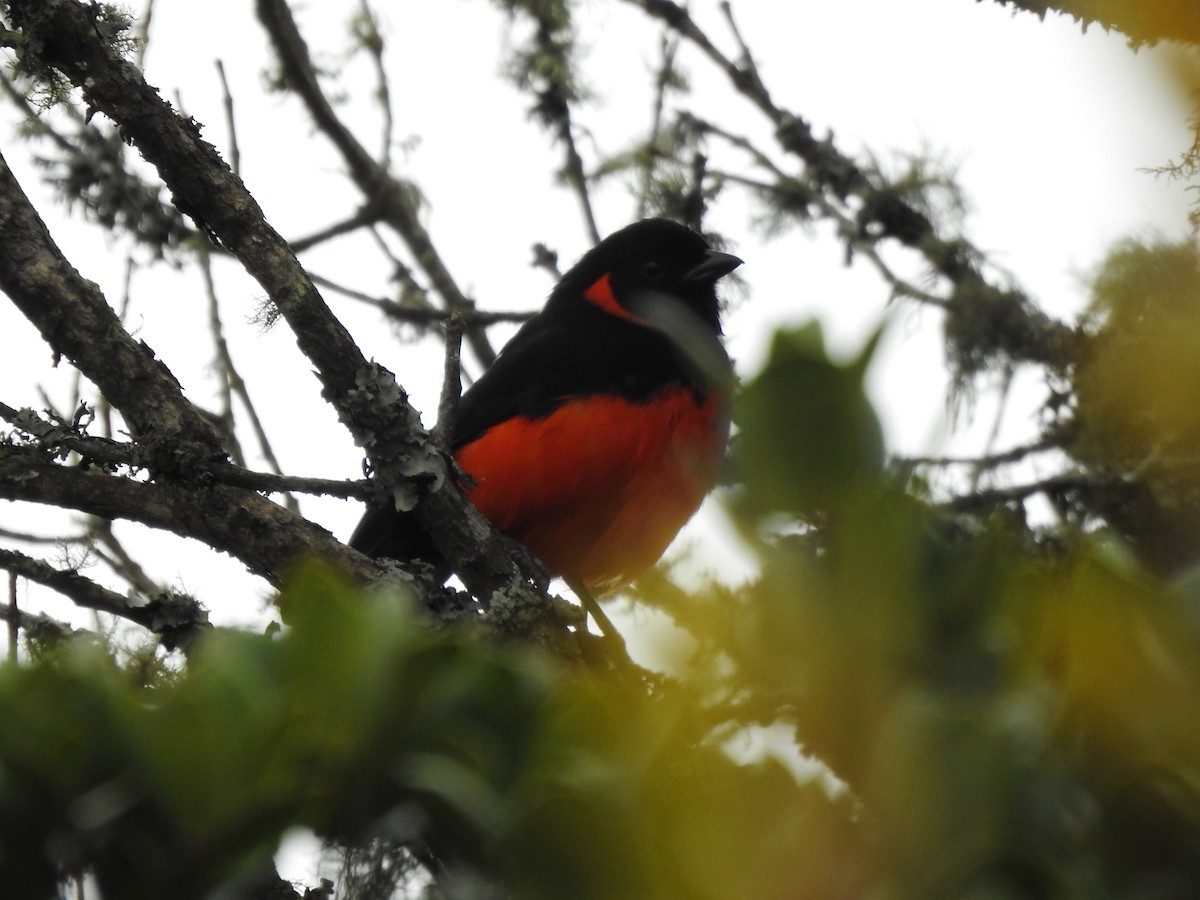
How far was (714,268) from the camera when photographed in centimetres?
522

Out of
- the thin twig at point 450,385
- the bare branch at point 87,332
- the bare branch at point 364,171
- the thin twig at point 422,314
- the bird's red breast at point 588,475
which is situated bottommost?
the bare branch at point 87,332

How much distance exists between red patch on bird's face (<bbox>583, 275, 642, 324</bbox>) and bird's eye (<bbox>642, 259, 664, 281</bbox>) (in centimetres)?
15

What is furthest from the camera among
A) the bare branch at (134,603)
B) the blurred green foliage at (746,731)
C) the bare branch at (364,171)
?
the bare branch at (364,171)

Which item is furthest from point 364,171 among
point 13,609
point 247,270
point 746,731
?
point 746,731

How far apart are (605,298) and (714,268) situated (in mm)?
465

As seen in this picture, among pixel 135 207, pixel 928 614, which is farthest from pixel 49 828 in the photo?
pixel 135 207

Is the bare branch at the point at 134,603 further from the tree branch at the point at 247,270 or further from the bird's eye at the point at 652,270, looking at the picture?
the bird's eye at the point at 652,270

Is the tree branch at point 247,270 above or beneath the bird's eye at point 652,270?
beneath

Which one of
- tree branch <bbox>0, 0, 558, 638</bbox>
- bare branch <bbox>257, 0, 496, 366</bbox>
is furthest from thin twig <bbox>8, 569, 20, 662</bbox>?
bare branch <bbox>257, 0, 496, 366</bbox>

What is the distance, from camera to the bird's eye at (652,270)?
526cm

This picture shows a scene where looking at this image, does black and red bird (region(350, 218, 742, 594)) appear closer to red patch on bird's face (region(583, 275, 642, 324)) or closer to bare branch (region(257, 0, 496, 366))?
red patch on bird's face (region(583, 275, 642, 324))

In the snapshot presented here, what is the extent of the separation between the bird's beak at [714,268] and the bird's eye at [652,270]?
105 millimetres

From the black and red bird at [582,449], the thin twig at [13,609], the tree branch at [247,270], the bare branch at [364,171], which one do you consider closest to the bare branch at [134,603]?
the thin twig at [13,609]

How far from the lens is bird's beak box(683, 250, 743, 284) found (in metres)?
5.21
